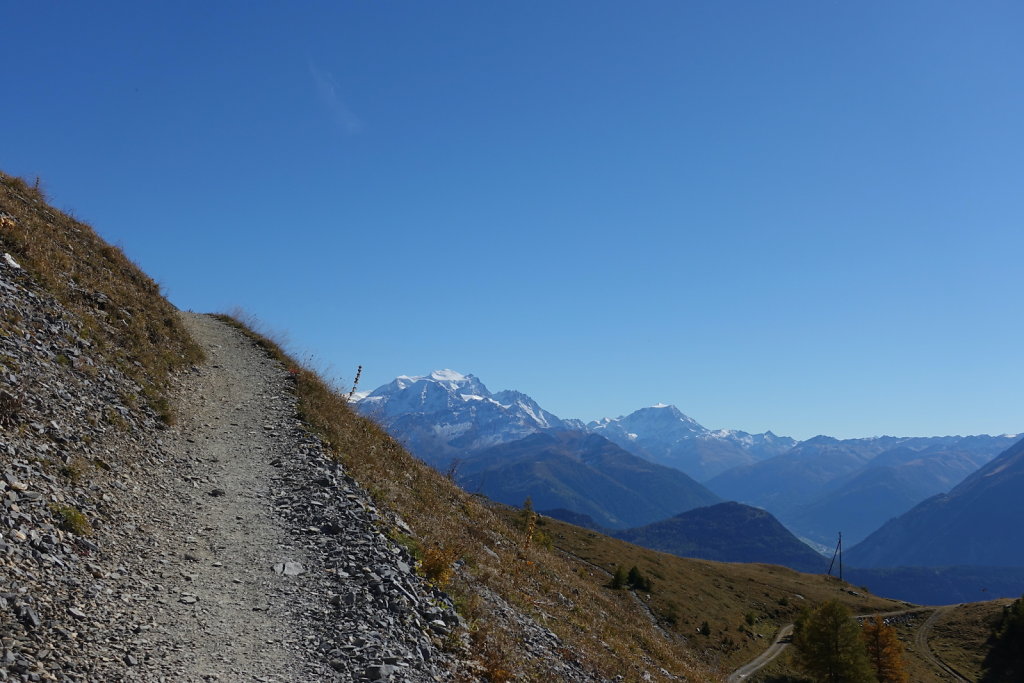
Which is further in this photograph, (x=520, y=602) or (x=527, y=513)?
(x=527, y=513)

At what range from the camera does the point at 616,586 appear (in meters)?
93.8

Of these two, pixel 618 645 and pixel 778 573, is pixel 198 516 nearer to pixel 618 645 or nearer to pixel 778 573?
pixel 618 645

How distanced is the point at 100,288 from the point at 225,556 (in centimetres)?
1631

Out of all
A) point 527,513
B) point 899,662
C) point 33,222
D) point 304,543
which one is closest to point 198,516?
point 304,543

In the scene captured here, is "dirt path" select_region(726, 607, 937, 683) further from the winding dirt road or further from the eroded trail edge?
the eroded trail edge

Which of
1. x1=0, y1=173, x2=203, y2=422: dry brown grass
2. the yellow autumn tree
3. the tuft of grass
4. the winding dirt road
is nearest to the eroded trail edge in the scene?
the tuft of grass

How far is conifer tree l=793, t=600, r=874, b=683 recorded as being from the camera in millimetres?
72562

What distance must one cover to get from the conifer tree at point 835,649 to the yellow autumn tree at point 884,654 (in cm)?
416

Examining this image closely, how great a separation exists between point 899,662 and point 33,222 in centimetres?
10238

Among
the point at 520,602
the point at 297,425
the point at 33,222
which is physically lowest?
the point at 520,602

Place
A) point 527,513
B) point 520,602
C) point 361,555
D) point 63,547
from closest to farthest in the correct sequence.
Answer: point 63,547 → point 361,555 → point 520,602 → point 527,513

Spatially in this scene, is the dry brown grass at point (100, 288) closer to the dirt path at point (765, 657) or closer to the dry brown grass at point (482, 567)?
the dry brown grass at point (482, 567)

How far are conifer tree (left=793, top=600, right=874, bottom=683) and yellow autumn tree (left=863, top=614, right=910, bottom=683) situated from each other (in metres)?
4.16

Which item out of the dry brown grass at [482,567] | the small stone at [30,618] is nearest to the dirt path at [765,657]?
the dry brown grass at [482,567]
